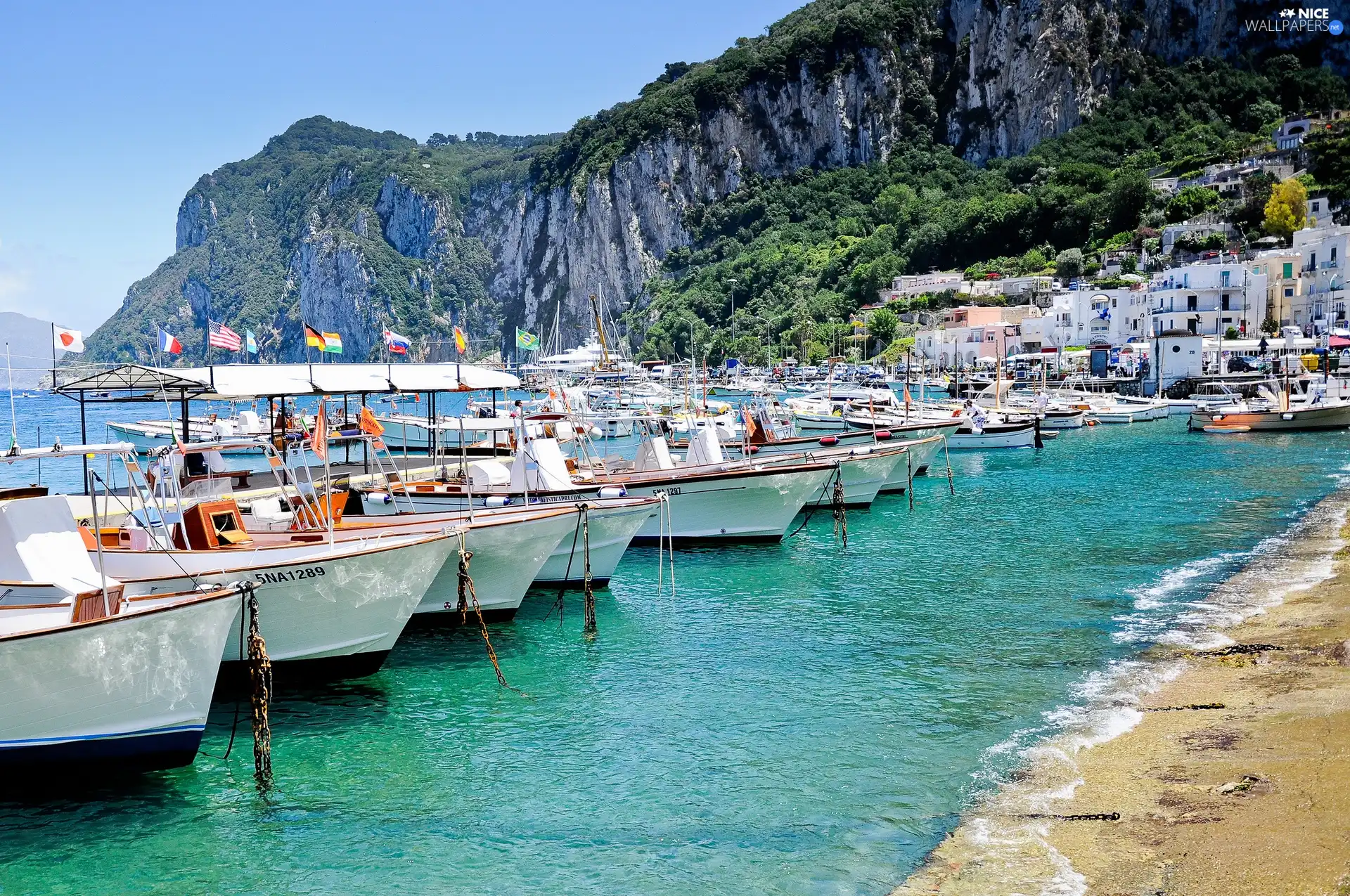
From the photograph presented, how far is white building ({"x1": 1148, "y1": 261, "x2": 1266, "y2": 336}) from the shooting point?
342 ft

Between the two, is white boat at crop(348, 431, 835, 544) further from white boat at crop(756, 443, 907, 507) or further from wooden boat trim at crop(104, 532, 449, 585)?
wooden boat trim at crop(104, 532, 449, 585)

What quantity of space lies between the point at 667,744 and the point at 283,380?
63.3 ft

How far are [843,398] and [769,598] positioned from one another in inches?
2684

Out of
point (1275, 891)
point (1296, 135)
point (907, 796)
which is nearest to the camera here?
point (1275, 891)

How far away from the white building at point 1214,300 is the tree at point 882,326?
45904 millimetres

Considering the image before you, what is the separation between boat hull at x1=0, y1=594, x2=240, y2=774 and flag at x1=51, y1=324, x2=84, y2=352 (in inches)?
586

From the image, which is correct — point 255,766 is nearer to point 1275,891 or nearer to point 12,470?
point 1275,891

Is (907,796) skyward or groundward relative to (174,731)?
groundward

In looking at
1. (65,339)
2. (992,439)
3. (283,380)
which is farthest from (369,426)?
(992,439)

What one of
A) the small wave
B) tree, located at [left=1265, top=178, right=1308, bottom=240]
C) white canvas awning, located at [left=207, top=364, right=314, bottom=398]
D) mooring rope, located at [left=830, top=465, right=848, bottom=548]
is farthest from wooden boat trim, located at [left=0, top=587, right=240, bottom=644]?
tree, located at [left=1265, top=178, right=1308, bottom=240]

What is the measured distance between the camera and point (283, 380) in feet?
102

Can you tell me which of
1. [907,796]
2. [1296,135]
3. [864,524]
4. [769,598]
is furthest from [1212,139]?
[907,796]

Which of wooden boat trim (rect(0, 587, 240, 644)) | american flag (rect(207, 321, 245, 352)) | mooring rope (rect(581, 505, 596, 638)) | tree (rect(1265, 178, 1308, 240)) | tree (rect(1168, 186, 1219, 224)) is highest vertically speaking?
tree (rect(1168, 186, 1219, 224))

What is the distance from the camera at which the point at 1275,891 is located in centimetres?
1106
